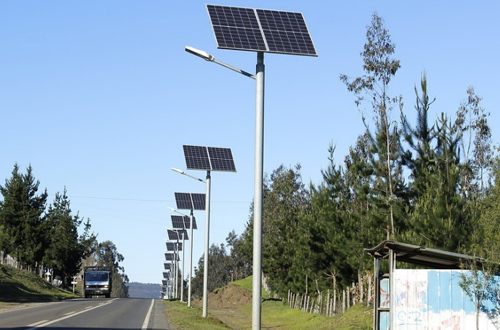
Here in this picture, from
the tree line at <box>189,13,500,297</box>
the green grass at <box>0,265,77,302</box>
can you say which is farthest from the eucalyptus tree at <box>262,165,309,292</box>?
the green grass at <box>0,265,77,302</box>

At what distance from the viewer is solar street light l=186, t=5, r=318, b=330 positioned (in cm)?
1809

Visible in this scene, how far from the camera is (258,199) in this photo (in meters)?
18.2

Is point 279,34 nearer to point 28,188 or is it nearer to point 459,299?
point 459,299

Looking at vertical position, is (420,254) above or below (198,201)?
below

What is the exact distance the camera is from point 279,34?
2211 centimetres

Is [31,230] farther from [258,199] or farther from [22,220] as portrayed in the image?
[258,199]

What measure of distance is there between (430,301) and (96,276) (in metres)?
64.7

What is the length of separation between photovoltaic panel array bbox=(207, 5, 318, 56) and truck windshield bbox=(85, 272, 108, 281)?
61.7 meters

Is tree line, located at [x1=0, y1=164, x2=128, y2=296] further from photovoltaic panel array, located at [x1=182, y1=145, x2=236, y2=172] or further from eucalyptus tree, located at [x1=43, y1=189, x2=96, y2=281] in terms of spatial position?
photovoltaic panel array, located at [x1=182, y1=145, x2=236, y2=172]

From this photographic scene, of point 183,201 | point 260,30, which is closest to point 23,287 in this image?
point 183,201

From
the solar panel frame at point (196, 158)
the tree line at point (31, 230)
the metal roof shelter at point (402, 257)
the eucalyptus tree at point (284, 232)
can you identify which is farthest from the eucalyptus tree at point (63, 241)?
the metal roof shelter at point (402, 257)

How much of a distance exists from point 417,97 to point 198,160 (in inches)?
553

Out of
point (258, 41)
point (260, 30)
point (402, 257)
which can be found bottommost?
point (402, 257)

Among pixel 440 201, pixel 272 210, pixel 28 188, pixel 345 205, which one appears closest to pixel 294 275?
pixel 345 205
